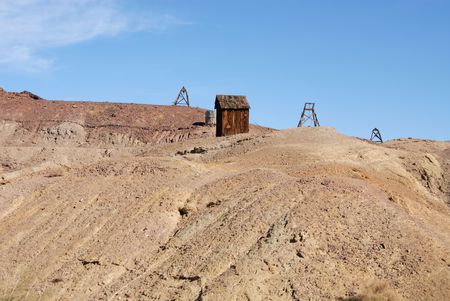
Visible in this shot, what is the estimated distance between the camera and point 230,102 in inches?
1635

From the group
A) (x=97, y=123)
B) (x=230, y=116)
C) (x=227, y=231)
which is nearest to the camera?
(x=227, y=231)

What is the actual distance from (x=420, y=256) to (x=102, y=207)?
31.6 feet

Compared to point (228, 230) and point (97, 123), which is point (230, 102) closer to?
point (97, 123)

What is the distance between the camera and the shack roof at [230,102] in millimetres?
41188

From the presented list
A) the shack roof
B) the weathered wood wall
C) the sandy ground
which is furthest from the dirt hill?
the shack roof

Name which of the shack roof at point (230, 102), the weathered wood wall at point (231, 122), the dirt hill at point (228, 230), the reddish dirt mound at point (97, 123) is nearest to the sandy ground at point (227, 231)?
the dirt hill at point (228, 230)

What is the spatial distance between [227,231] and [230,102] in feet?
75.8

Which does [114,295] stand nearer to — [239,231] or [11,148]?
[239,231]

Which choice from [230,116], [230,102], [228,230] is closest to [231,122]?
[230,116]

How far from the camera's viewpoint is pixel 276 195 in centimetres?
2005

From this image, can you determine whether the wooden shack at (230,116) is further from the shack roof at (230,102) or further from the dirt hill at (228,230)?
the dirt hill at (228,230)

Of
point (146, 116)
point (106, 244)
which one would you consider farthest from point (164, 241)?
point (146, 116)

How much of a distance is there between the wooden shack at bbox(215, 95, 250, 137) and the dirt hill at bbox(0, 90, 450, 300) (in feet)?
44.4

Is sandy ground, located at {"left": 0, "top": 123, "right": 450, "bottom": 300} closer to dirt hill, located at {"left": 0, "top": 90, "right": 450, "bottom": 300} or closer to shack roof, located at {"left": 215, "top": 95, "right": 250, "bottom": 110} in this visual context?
dirt hill, located at {"left": 0, "top": 90, "right": 450, "bottom": 300}
